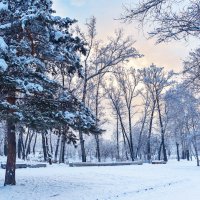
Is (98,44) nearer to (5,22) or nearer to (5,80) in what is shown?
(5,22)

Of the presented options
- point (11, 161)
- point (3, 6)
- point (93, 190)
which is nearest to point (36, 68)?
point (3, 6)

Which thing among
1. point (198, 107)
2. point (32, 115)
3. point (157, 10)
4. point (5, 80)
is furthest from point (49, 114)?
point (198, 107)

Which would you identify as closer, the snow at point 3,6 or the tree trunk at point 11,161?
the snow at point 3,6

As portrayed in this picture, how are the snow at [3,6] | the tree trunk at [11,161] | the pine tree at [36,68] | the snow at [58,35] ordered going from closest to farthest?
the pine tree at [36,68], the snow at [3,6], the snow at [58,35], the tree trunk at [11,161]

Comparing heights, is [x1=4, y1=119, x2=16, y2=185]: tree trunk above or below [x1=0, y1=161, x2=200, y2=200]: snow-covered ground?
above

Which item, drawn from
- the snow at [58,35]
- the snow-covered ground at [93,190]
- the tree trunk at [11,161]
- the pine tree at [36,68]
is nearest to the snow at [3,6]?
the pine tree at [36,68]

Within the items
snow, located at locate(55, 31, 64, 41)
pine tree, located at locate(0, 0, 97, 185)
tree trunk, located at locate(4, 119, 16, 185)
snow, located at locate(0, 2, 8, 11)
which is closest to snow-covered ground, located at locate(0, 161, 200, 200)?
tree trunk, located at locate(4, 119, 16, 185)

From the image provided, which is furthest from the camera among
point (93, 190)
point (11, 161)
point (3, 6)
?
point (11, 161)

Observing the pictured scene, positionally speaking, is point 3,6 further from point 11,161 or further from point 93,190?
point 93,190

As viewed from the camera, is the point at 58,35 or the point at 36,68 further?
the point at 36,68

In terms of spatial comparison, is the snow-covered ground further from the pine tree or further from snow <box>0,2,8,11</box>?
snow <box>0,2,8,11</box>

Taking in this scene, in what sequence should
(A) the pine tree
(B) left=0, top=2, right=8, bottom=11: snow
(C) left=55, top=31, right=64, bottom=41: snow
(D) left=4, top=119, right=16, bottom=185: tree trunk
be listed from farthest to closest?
(D) left=4, top=119, right=16, bottom=185: tree trunk → (C) left=55, top=31, right=64, bottom=41: snow → (B) left=0, top=2, right=8, bottom=11: snow → (A) the pine tree

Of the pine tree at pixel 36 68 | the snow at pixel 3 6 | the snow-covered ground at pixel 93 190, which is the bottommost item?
the snow-covered ground at pixel 93 190

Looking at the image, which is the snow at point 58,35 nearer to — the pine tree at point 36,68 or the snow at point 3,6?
the pine tree at point 36,68
